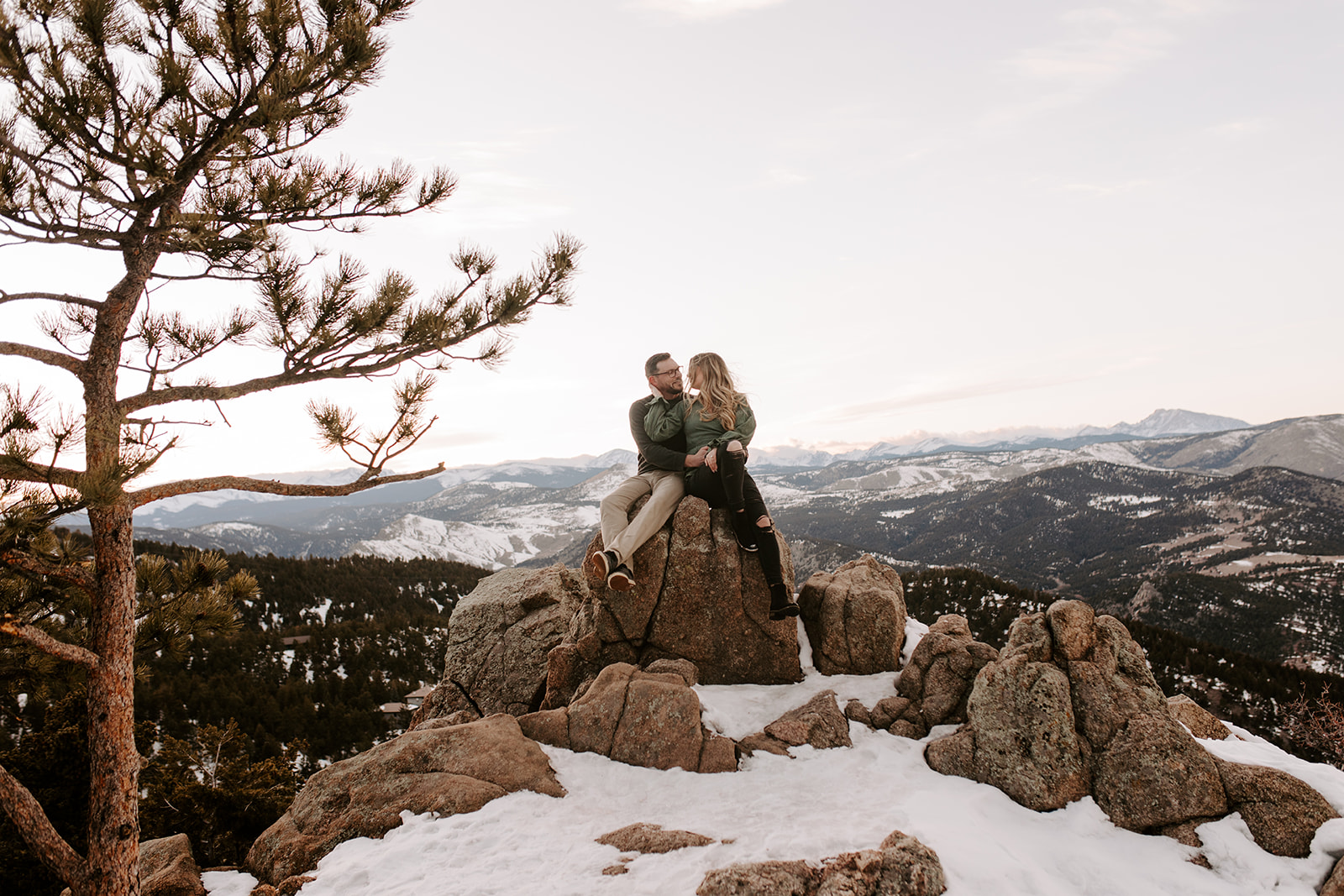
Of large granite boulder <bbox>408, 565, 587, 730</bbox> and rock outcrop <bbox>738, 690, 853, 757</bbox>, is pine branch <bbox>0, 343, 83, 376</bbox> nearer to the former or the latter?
large granite boulder <bbox>408, 565, 587, 730</bbox>

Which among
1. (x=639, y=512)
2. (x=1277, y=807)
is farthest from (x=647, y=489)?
(x=1277, y=807)

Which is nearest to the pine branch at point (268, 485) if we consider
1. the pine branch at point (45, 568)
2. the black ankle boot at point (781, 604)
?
the pine branch at point (45, 568)

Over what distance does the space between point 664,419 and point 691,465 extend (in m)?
0.82

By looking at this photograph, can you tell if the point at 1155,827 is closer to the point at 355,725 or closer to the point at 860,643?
the point at 860,643

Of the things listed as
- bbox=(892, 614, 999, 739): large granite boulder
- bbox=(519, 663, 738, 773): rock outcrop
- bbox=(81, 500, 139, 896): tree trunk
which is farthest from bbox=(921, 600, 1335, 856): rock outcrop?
bbox=(81, 500, 139, 896): tree trunk

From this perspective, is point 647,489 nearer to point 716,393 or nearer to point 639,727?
point 716,393

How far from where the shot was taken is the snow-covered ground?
4367 millimetres

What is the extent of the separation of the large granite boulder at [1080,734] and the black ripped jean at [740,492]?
2.92 metres

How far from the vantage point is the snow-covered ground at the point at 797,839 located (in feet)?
14.3

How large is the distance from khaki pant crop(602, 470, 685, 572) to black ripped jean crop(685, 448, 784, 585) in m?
0.35

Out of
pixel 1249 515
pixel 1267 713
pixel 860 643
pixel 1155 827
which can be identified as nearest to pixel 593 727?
pixel 860 643

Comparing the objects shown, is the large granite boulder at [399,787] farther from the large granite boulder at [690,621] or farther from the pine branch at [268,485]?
the pine branch at [268,485]

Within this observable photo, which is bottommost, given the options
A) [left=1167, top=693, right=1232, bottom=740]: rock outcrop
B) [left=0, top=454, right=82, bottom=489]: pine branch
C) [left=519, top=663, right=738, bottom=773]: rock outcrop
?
[left=1167, top=693, right=1232, bottom=740]: rock outcrop

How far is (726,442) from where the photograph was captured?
27.2 feet
